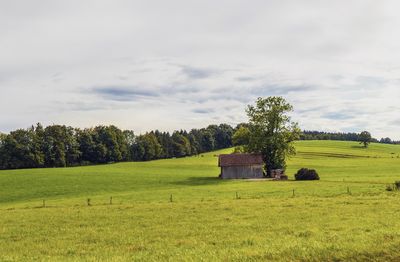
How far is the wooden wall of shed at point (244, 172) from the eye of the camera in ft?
281

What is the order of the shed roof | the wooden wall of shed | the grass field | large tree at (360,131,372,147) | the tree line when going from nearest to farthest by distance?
the grass field, the shed roof, the wooden wall of shed, the tree line, large tree at (360,131,372,147)

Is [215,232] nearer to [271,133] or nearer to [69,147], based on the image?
[271,133]

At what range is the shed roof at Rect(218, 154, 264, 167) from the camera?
279 feet

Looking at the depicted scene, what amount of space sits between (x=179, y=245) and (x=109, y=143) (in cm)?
13943

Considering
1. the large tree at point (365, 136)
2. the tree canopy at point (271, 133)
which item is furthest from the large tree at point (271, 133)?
the large tree at point (365, 136)

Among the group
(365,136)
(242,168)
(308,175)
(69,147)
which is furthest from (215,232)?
(365,136)

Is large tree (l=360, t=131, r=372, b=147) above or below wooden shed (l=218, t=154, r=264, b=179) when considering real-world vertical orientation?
above

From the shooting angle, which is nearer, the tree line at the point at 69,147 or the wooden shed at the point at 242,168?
the wooden shed at the point at 242,168

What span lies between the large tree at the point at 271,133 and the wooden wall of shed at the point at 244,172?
2286 millimetres

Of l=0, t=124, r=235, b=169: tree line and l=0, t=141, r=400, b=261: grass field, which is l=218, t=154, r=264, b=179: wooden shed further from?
l=0, t=124, r=235, b=169: tree line

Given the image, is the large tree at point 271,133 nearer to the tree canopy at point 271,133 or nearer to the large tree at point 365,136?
the tree canopy at point 271,133

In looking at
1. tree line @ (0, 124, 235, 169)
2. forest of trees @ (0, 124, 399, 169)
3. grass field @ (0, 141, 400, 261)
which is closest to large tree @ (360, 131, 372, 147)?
forest of trees @ (0, 124, 399, 169)

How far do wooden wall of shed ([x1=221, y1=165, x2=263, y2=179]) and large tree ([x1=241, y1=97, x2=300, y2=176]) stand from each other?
2286 millimetres

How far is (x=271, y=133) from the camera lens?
279 feet
